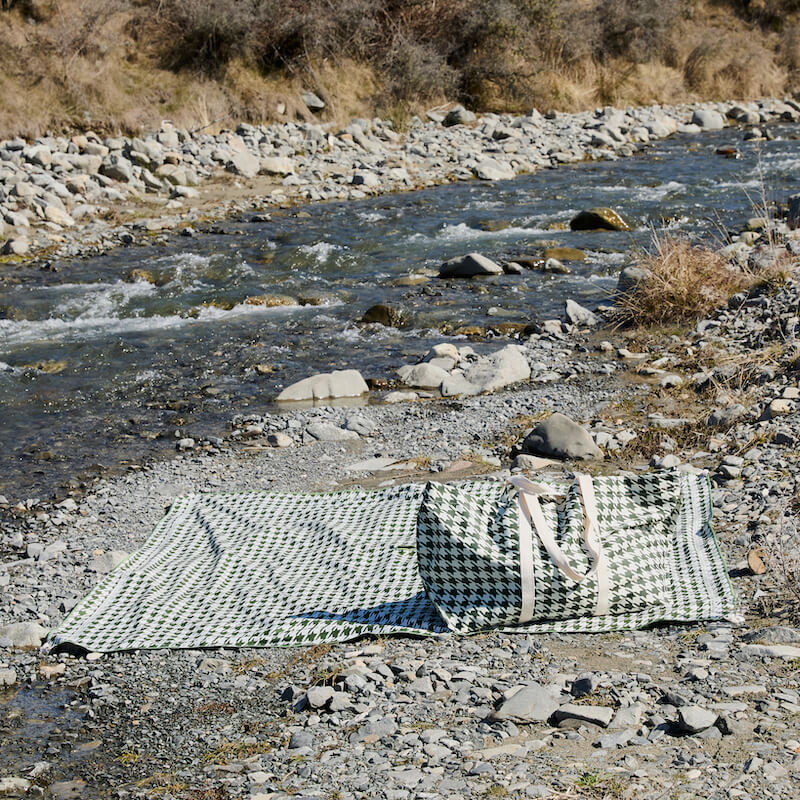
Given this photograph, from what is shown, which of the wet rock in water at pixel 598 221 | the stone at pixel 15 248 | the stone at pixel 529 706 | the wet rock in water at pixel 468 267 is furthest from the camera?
the wet rock in water at pixel 598 221

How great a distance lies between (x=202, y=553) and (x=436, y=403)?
10.4ft

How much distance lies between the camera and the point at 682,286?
970 cm

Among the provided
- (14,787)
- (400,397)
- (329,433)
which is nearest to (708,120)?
(400,397)

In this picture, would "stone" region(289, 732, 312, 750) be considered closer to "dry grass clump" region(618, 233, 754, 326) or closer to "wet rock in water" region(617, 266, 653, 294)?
"dry grass clump" region(618, 233, 754, 326)

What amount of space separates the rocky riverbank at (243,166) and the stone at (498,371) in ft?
24.3

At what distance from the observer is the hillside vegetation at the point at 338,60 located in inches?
818

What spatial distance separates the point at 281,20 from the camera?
23984 millimetres

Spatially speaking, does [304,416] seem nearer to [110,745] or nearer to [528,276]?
[110,745]

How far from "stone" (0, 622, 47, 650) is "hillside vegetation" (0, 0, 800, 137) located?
16021 millimetres

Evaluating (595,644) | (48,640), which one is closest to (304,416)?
(48,640)

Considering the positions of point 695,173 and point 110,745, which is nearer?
point 110,745

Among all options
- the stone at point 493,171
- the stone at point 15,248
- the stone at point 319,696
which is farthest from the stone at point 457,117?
the stone at point 319,696

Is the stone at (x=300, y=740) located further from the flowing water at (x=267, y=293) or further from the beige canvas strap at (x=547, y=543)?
the flowing water at (x=267, y=293)

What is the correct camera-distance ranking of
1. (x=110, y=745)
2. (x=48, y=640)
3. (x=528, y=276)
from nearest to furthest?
(x=110, y=745)
(x=48, y=640)
(x=528, y=276)
